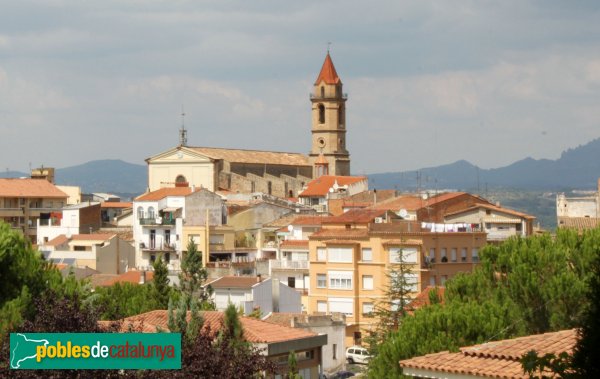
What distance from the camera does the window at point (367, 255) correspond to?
60.1 meters

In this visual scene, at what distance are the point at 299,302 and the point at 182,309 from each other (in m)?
34.2

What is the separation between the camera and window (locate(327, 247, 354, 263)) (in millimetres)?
60688

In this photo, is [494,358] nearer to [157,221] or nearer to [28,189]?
[157,221]

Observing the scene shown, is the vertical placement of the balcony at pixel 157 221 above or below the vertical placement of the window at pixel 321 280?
above

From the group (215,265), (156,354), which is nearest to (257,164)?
(215,265)

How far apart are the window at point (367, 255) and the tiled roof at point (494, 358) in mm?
42210

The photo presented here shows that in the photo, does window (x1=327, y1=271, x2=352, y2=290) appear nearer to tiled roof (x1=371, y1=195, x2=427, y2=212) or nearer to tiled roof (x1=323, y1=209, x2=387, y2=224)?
tiled roof (x1=323, y1=209, x2=387, y2=224)

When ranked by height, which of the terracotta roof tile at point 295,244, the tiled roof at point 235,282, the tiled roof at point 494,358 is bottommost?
the tiled roof at point 494,358

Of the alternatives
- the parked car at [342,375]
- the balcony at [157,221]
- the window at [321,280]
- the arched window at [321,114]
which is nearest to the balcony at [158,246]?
the balcony at [157,221]

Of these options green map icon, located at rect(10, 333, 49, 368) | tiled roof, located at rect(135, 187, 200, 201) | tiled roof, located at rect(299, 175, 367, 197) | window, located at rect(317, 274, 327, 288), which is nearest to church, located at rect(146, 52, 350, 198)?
tiled roof, located at rect(299, 175, 367, 197)

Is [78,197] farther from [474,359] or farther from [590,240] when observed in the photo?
[474,359]

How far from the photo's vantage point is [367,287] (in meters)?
59.9

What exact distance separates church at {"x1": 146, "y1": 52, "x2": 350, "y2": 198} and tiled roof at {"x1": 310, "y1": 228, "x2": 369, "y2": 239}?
44891mm

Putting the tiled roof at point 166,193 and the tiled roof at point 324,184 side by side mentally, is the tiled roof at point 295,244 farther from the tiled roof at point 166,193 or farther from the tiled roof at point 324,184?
the tiled roof at point 324,184
